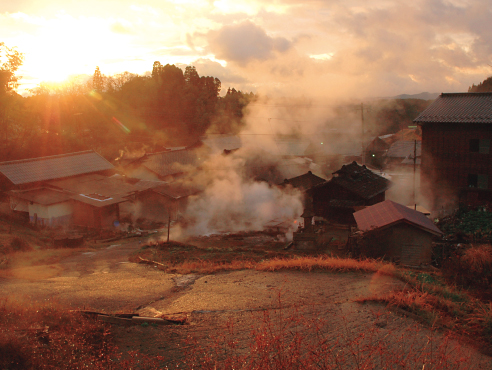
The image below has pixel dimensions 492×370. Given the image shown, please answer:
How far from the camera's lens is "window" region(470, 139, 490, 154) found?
23112 mm

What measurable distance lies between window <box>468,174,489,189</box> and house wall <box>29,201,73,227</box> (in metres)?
26.0

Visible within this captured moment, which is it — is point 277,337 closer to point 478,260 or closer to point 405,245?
point 478,260

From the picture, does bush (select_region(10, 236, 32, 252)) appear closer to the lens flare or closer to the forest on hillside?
the forest on hillside

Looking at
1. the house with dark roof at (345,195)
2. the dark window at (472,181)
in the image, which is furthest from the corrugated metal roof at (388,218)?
the dark window at (472,181)

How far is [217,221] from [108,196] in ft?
24.9

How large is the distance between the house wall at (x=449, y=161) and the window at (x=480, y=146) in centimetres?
18

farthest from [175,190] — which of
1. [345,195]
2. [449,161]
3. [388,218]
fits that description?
[449,161]

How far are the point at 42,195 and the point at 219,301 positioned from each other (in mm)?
20614

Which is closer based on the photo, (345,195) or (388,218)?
(388,218)

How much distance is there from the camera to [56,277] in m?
11.1

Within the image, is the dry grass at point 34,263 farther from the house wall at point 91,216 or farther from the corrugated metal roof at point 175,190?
the corrugated metal roof at point 175,190

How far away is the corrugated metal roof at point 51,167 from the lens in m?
24.2

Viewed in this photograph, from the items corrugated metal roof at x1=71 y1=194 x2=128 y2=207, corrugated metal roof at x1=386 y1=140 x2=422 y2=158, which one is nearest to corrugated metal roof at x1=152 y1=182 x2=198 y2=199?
corrugated metal roof at x1=71 y1=194 x2=128 y2=207

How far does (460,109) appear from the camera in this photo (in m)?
24.2
